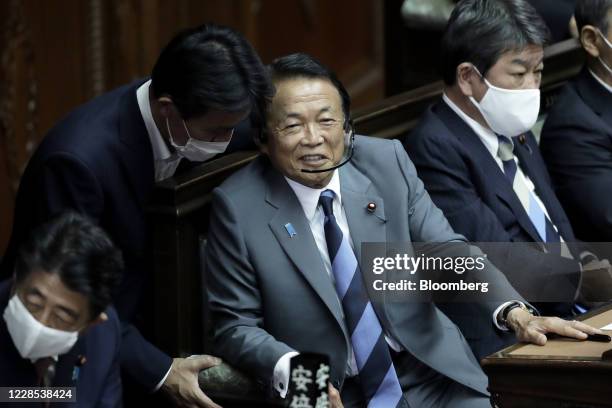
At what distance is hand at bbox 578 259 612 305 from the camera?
408 cm

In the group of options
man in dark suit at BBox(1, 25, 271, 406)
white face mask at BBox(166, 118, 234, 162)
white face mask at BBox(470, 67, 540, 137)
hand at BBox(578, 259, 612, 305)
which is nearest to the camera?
man in dark suit at BBox(1, 25, 271, 406)

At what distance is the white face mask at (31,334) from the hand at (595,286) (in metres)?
1.83

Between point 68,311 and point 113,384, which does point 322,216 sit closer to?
point 113,384

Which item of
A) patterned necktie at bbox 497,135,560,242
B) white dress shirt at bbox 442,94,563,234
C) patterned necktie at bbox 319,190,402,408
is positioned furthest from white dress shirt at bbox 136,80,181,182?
patterned necktie at bbox 497,135,560,242

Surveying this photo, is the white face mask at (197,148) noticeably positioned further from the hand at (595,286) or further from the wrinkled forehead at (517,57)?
the hand at (595,286)

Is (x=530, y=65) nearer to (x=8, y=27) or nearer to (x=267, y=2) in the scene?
(x=8, y=27)

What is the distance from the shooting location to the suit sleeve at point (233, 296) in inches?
127

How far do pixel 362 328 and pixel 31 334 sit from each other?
3.16 ft

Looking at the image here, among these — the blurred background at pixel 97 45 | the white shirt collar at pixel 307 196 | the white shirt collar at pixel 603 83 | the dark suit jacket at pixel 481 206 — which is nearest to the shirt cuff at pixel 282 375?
the white shirt collar at pixel 307 196

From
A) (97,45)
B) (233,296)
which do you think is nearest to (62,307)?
(233,296)

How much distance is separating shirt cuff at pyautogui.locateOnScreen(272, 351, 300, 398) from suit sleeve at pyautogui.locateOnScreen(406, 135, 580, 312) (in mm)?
900

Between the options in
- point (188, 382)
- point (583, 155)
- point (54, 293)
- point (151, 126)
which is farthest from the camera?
point (583, 155)

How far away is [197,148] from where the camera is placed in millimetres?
3389

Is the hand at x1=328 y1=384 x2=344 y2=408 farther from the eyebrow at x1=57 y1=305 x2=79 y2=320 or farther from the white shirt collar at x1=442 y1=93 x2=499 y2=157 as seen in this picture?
the white shirt collar at x1=442 y1=93 x2=499 y2=157
